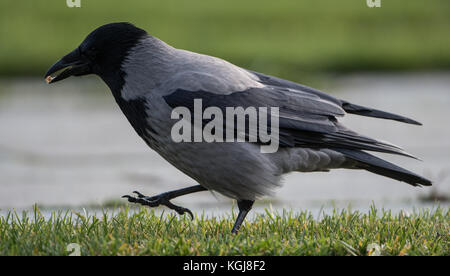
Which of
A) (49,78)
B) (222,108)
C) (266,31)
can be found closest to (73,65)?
(49,78)

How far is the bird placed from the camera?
4426mm

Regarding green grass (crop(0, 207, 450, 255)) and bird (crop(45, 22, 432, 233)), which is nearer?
green grass (crop(0, 207, 450, 255))

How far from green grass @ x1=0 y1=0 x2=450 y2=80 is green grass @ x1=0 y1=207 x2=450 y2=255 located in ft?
18.7

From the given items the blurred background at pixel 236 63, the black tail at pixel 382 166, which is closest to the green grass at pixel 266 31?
the blurred background at pixel 236 63

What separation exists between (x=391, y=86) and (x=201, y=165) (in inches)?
295

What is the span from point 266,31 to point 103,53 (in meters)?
10.1

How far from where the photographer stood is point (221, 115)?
445 centimetres

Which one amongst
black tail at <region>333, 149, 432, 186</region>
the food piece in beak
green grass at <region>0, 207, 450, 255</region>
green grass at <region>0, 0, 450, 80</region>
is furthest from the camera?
green grass at <region>0, 0, 450, 80</region>

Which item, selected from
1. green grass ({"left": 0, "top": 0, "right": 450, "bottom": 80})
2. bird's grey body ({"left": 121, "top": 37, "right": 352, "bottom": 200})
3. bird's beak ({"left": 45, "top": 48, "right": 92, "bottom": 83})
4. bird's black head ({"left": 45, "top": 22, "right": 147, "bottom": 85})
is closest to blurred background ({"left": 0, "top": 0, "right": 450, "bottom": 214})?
green grass ({"left": 0, "top": 0, "right": 450, "bottom": 80})

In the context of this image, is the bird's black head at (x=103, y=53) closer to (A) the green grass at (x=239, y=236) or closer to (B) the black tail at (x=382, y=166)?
(A) the green grass at (x=239, y=236)

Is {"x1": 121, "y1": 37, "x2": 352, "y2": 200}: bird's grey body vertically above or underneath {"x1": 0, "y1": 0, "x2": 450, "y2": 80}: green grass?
underneath

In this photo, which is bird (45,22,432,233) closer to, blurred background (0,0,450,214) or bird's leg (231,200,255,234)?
bird's leg (231,200,255,234)
